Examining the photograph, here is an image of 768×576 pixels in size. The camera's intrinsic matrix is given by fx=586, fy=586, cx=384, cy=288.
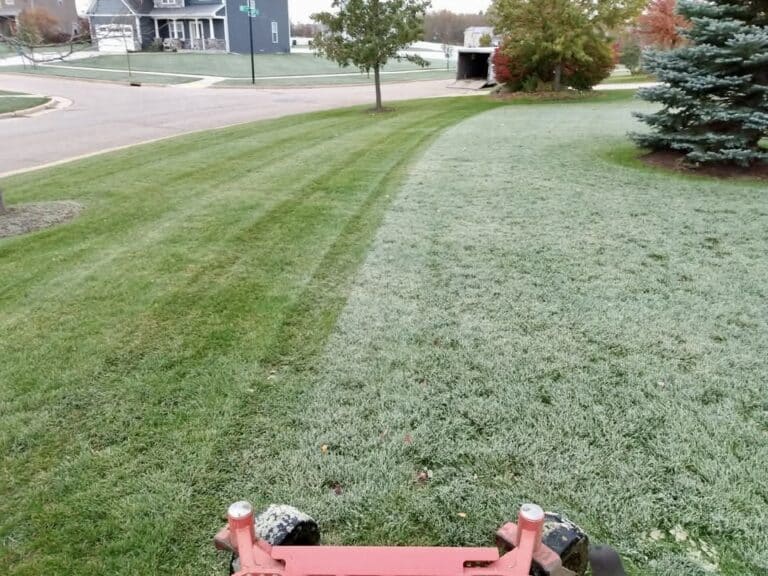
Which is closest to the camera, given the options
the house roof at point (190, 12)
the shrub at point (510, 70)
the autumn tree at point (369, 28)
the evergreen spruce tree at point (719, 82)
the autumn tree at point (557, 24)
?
the evergreen spruce tree at point (719, 82)

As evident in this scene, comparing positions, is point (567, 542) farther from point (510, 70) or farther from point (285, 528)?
point (510, 70)

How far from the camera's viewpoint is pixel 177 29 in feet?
145

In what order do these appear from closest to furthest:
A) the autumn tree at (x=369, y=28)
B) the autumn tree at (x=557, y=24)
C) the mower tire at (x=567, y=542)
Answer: the mower tire at (x=567, y=542), the autumn tree at (x=369, y=28), the autumn tree at (x=557, y=24)

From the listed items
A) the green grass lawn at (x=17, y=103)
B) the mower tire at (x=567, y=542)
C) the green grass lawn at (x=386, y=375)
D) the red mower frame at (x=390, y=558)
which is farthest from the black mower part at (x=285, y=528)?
the green grass lawn at (x=17, y=103)

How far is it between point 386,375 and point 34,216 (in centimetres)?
490

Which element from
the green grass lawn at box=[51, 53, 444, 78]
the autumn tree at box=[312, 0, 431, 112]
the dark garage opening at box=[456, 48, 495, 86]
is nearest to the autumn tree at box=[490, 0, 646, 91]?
the autumn tree at box=[312, 0, 431, 112]

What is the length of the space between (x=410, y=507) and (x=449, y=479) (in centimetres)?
23

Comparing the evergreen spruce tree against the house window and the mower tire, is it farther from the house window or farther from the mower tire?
the house window

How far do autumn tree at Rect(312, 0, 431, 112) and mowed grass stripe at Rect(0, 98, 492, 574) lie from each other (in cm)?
992

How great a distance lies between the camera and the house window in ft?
144

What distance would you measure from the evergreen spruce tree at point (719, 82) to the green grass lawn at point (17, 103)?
17485mm

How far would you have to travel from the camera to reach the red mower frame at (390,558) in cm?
156

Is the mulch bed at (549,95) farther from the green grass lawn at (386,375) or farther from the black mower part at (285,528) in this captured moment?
the black mower part at (285,528)

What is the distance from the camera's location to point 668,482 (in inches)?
94.4
